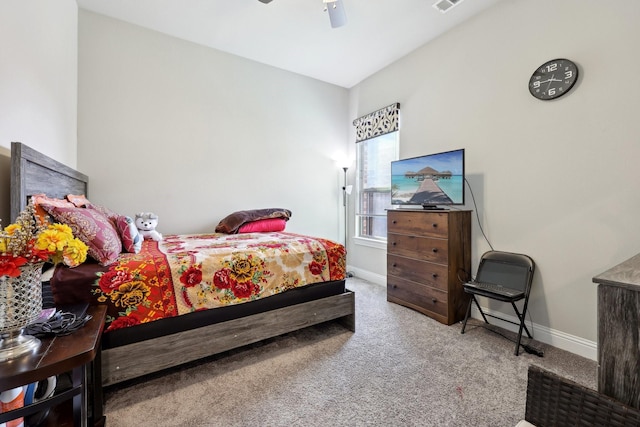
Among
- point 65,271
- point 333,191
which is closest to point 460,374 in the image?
point 65,271

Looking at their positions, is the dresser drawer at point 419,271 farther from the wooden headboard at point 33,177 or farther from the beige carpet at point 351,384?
the wooden headboard at point 33,177

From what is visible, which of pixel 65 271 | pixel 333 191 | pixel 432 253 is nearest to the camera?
pixel 65 271

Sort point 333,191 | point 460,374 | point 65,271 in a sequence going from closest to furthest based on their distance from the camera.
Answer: point 65,271, point 460,374, point 333,191

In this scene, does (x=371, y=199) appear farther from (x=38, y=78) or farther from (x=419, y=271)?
(x=38, y=78)

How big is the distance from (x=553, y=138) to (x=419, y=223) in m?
1.21

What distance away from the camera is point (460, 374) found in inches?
68.8

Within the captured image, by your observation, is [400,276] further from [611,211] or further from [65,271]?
[65,271]

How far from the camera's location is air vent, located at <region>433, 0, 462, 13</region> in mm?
2418

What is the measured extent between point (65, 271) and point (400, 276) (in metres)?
2.65

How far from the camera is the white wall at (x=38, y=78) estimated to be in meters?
1.47

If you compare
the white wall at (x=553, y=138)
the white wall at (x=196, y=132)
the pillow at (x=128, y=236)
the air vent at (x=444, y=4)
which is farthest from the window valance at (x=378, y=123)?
the pillow at (x=128, y=236)

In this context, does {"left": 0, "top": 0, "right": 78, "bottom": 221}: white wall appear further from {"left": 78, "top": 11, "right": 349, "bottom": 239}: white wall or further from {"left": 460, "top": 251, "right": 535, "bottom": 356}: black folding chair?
{"left": 460, "top": 251, "right": 535, "bottom": 356}: black folding chair

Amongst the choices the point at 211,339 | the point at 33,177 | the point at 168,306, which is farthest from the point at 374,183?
the point at 33,177

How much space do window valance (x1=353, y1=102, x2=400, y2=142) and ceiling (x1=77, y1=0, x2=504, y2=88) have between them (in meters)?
0.62
